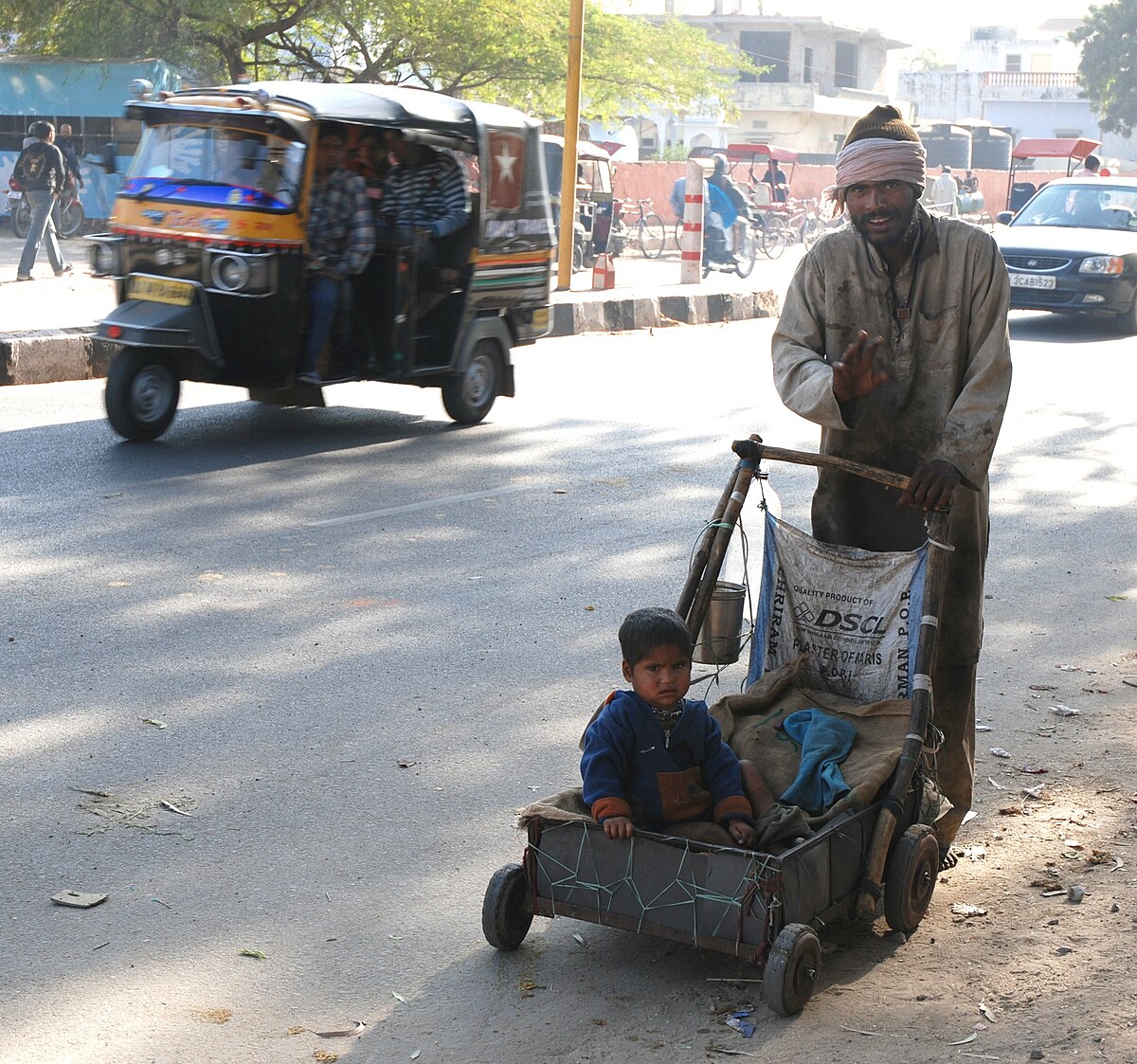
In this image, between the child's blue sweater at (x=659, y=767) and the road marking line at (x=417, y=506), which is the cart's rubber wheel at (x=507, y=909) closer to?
the child's blue sweater at (x=659, y=767)

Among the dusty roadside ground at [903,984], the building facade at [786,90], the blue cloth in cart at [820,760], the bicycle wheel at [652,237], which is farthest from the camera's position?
the building facade at [786,90]

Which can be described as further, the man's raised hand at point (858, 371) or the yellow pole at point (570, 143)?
the yellow pole at point (570, 143)

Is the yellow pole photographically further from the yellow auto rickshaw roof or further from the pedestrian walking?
the yellow auto rickshaw roof

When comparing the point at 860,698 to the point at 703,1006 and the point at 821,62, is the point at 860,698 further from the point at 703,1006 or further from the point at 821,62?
the point at 821,62

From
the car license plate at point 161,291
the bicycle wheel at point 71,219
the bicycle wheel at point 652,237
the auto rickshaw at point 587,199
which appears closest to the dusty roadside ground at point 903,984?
the car license plate at point 161,291

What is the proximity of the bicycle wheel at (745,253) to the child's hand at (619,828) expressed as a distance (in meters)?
20.4

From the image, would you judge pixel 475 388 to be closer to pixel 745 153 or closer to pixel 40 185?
pixel 40 185

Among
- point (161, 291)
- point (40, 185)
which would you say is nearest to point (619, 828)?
point (161, 291)

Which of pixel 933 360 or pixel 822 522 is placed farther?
pixel 822 522

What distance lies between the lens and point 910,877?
340 centimetres

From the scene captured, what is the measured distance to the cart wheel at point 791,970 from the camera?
3.02 m

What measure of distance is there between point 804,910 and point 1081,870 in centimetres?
108

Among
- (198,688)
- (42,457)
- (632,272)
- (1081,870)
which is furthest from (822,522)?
(632,272)

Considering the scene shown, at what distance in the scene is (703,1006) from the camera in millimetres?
3141
